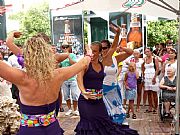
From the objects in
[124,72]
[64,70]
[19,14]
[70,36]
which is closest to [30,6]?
[19,14]

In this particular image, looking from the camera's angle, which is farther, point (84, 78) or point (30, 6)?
point (30, 6)

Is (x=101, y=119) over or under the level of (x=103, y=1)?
under

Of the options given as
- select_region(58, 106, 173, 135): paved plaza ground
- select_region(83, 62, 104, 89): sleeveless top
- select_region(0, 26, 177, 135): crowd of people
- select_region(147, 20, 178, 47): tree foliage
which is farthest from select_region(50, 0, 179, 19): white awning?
select_region(147, 20, 178, 47): tree foliage

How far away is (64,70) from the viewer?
8.49 ft

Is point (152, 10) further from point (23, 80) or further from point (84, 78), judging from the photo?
point (23, 80)

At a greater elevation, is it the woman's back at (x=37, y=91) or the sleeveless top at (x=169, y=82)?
the woman's back at (x=37, y=91)

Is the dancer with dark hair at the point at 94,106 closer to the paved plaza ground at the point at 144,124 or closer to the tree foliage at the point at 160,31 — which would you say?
the paved plaza ground at the point at 144,124

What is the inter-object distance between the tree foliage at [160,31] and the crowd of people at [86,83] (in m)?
7.27

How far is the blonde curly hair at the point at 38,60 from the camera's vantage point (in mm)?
2441

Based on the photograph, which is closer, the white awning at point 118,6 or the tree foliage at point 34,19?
the white awning at point 118,6

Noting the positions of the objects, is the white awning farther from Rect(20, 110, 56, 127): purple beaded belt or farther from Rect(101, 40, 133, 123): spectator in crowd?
Rect(20, 110, 56, 127): purple beaded belt

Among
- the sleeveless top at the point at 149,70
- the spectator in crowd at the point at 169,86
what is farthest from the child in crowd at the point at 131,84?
the spectator in crowd at the point at 169,86

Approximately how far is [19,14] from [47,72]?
64.4 ft

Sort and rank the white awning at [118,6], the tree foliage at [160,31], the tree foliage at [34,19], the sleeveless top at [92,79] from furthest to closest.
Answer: the tree foliage at [34,19], the tree foliage at [160,31], the white awning at [118,6], the sleeveless top at [92,79]
